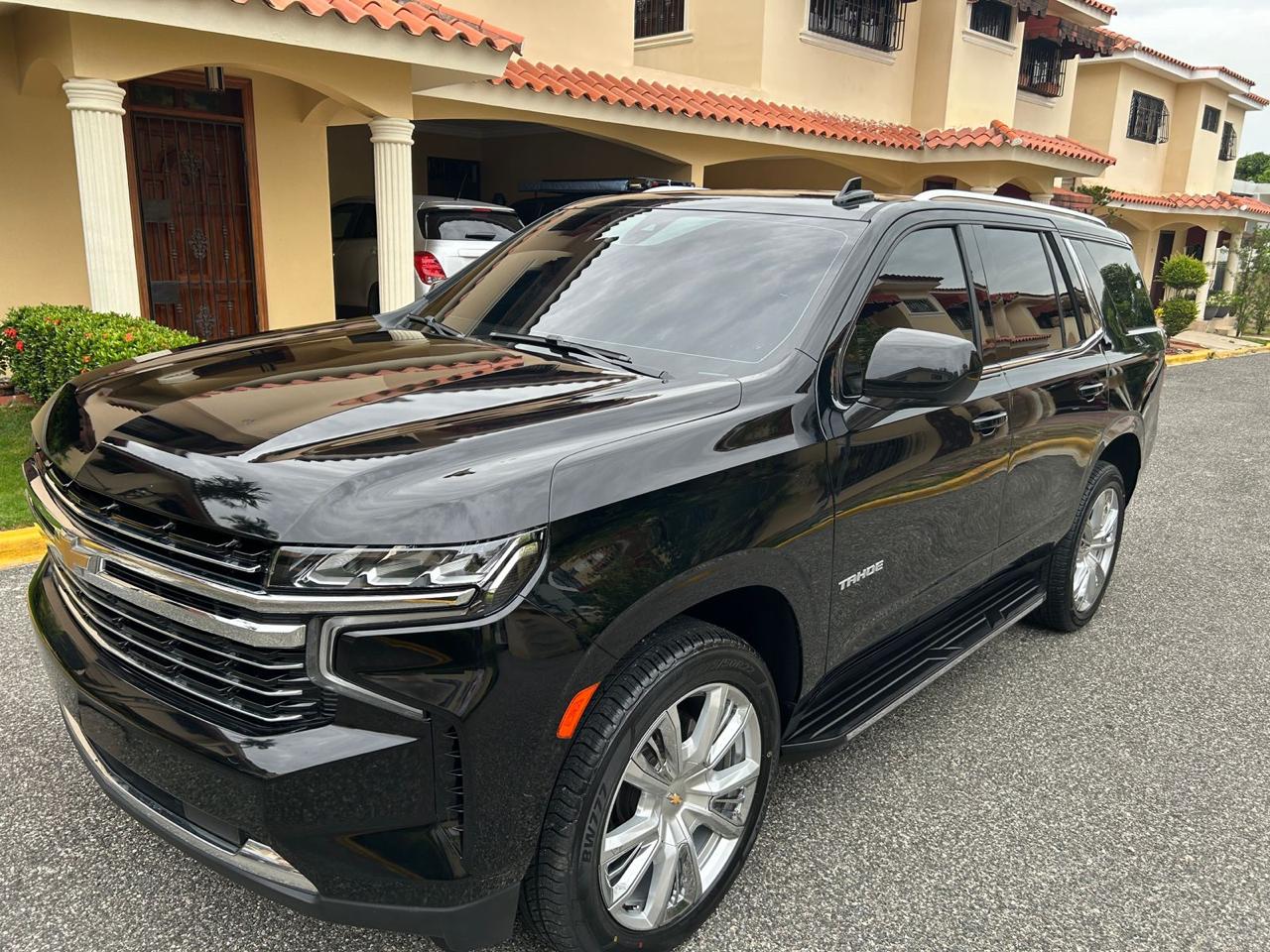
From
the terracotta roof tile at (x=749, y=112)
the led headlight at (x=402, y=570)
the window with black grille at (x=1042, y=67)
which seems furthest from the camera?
the window with black grille at (x=1042, y=67)

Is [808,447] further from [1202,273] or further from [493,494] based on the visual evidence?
[1202,273]

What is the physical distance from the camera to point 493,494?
6.40 ft

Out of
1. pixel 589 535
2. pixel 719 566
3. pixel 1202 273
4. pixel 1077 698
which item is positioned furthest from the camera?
pixel 1202 273

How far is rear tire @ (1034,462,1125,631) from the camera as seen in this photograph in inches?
178

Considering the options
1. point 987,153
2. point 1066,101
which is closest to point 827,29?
point 987,153

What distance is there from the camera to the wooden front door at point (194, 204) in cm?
966

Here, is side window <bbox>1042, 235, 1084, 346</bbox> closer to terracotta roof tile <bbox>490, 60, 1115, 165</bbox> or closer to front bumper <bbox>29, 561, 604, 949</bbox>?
front bumper <bbox>29, 561, 604, 949</bbox>

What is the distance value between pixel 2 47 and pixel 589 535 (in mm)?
9151

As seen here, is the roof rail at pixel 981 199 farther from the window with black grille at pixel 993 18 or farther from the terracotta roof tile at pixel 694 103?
the window with black grille at pixel 993 18

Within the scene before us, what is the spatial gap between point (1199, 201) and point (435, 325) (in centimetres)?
3136

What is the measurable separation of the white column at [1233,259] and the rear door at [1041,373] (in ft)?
100

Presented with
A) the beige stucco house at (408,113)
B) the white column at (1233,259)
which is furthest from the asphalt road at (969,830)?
the white column at (1233,259)

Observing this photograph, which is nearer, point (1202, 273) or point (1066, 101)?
point (1066, 101)

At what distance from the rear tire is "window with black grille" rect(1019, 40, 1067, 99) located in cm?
2004
